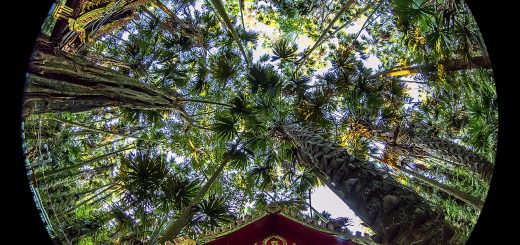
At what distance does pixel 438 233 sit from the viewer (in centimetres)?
241

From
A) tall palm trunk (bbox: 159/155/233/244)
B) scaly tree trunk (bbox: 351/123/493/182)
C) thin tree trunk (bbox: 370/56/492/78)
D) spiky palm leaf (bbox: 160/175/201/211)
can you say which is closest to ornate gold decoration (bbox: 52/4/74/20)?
spiky palm leaf (bbox: 160/175/201/211)

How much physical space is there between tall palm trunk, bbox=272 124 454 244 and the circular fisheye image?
14 millimetres

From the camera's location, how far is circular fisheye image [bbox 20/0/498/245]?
312 cm

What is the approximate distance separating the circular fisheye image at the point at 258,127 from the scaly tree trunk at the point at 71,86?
0.02 m

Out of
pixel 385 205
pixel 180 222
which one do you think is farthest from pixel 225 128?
pixel 385 205

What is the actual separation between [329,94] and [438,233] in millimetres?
4890

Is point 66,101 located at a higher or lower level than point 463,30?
lower

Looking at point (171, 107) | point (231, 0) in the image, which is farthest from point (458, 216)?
point (231, 0)

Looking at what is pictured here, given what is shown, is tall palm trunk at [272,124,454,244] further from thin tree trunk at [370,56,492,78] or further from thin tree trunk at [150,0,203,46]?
thin tree trunk at [150,0,203,46]

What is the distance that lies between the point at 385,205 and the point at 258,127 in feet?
14.2

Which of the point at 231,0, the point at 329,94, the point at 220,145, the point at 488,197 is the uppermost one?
the point at 231,0

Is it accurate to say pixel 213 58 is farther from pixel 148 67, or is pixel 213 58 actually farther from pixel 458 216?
pixel 458 216

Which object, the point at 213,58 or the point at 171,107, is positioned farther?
the point at 213,58

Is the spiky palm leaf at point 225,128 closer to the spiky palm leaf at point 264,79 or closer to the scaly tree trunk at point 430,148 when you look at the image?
the spiky palm leaf at point 264,79
